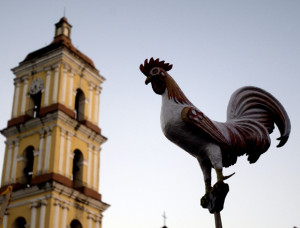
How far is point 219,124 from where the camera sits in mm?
3619

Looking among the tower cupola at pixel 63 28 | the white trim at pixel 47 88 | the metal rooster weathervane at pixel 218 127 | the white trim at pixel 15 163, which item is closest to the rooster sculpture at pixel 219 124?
the metal rooster weathervane at pixel 218 127

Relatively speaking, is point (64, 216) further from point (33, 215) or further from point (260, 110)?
point (260, 110)

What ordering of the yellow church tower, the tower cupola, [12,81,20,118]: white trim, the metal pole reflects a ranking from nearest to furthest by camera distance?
1. the metal pole
2. the yellow church tower
3. [12,81,20,118]: white trim
4. the tower cupola

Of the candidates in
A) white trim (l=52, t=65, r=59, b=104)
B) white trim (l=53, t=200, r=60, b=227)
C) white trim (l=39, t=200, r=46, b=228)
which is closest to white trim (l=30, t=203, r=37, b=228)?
white trim (l=39, t=200, r=46, b=228)

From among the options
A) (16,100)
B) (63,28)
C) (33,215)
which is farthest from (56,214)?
(63,28)

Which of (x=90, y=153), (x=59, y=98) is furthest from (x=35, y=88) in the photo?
(x=90, y=153)

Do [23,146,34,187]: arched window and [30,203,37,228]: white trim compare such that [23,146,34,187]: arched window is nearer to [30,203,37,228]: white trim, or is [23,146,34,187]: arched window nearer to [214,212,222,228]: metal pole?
Result: [30,203,37,228]: white trim

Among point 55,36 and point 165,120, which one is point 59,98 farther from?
point 165,120

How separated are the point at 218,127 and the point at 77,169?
15800 mm

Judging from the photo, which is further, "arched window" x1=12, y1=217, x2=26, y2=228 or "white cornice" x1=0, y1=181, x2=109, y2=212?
"arched window" x1=12, y1=217, x2=26, y2=228

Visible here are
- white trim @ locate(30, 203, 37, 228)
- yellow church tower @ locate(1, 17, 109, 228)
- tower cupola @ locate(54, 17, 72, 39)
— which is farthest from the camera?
tower cupola @ locate(54, 17, 72, 39)

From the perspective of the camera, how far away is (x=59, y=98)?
18.8m

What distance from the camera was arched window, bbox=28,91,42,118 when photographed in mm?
19667

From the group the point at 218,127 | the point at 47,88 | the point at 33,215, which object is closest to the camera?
the point at 218,127
